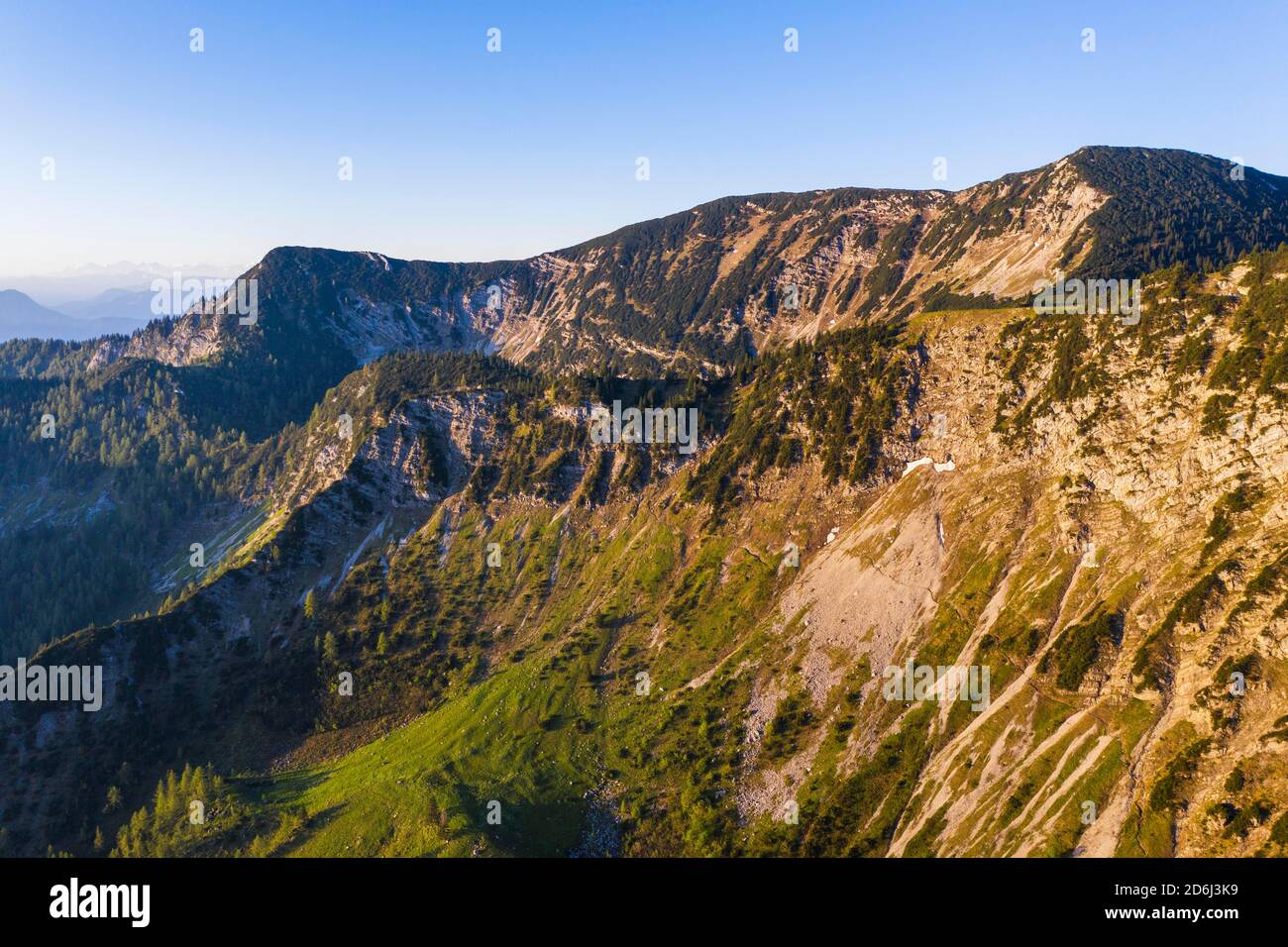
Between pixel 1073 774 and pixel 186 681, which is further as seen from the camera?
pixel 186 681

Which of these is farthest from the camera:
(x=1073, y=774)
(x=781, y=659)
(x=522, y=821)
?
(x=781, y=659)

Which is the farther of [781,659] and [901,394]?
[901,394]

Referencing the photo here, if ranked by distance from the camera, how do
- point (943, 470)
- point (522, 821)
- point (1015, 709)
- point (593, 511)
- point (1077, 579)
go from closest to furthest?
point (1015, 709)
point (1077, 579)
point (522, 821)
point (943, 470)
point (593, 511)
